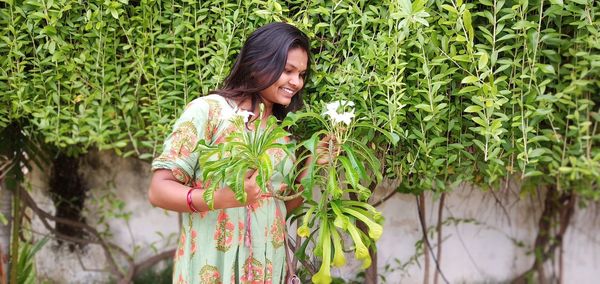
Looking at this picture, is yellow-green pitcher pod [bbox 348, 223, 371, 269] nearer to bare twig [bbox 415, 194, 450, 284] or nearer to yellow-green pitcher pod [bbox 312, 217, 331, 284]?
yellow-green pitcher pod [bbox 312, 217, 331, 284]

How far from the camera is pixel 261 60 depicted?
2.04 m

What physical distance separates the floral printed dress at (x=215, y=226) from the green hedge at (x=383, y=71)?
1.21ft

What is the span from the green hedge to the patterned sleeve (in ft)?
1.24

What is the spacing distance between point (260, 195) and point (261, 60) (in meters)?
0.48

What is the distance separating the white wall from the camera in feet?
11.1

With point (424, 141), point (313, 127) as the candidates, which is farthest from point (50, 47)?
point (424, 141)

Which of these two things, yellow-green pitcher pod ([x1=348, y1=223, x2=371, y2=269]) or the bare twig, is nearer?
yellow-green pitcher pod ([x1=348, y1=223, x2=371, y2=269])

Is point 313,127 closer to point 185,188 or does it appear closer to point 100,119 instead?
point 185,188

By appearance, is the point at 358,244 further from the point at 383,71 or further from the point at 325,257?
the point at 383,71

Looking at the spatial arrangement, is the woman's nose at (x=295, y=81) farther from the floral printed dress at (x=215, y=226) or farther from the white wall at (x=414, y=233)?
the white wall at (x=414, y=233)

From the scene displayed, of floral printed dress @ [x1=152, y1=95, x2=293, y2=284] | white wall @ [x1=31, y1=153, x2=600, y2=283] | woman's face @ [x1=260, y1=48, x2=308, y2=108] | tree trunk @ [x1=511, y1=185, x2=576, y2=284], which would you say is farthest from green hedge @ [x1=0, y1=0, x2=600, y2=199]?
tree trunk @ [x1=511, y1=185, x2=576, y2=284]

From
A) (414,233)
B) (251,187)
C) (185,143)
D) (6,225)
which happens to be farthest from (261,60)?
(6,225)

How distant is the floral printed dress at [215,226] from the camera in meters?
2.01

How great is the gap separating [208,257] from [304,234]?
16.5 inches
